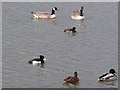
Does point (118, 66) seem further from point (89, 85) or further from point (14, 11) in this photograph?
point (14, 11)

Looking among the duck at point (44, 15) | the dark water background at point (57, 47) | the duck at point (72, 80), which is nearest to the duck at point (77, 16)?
the dark water background at point (57, 47)

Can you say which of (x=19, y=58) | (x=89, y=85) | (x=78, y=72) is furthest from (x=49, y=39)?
(x=89, y=85)

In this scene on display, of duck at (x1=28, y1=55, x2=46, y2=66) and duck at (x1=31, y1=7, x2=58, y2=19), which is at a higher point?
duck at (x1=31, y1=7, x2=58, y2=19)

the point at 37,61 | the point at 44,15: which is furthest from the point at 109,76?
the point at 44,15

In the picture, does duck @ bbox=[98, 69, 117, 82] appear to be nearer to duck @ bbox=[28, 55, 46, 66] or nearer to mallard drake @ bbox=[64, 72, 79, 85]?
mallard drake @ bbox=[64, 72, 79, 85]

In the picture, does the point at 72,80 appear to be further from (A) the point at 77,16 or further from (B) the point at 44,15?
(B) the point at 44,15

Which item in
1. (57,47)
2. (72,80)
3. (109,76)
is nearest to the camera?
(72,80)

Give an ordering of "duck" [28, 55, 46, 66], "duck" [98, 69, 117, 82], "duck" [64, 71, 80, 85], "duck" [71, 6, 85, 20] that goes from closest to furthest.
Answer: "duck" [64, 71, 80, 85], "duck" [98, 69, 117, 82], "duck" [28, 55, 46, 66], "duck" [71, 6, 85, 20]

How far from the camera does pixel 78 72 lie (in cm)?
2136

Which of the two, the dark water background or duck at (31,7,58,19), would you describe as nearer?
the dark water background

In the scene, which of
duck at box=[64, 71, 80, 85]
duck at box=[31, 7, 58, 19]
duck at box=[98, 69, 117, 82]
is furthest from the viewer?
duck at box=[31, 7, 58, 19]

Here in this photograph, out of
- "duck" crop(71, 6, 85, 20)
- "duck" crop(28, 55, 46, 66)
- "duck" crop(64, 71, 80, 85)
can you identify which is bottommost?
"duck" crop(64, 71, 80, 85)

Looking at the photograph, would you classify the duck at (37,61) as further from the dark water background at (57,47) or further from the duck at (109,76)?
the duck at (109,76)

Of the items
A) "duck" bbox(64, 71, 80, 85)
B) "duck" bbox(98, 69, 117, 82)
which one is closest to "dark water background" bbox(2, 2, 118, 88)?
"duck" bbox(64, 71, 80, 85)
